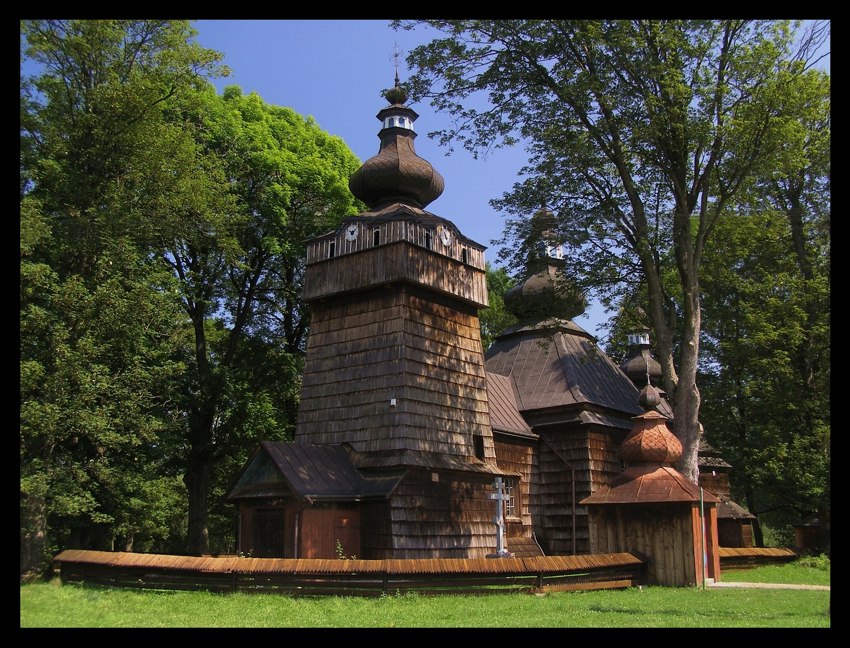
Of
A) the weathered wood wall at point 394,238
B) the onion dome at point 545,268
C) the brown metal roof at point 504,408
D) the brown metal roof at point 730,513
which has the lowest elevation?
the brown metal roof at point 730,513

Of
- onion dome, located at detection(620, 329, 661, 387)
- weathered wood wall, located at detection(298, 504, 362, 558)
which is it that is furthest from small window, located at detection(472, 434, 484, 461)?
onion dome, located at detection(620, 329, 661, 387)

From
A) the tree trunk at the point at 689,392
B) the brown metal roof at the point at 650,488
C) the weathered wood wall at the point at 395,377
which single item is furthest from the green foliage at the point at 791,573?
the weathered wood wall at the point at 395,377

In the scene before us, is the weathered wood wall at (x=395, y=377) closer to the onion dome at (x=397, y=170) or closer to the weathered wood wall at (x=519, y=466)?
the weathered wood wall at (x=519, y=466)

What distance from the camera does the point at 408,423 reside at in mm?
18922

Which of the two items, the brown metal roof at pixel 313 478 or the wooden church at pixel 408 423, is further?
the wooden church at pixel 408 423

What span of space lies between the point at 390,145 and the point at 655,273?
28.4ft

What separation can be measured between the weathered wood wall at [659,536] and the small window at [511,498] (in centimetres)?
565

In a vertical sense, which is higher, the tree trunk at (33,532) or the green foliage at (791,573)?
the tree trunk at (33,532)

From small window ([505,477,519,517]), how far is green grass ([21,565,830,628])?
8.57m

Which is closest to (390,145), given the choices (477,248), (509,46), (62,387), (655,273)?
(477,248)

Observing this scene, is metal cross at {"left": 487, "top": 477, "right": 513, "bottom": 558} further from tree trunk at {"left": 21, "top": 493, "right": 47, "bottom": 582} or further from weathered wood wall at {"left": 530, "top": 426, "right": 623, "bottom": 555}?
tree trunk at {"left": 21, "top": 493, "right": 47, "bottom": 582}

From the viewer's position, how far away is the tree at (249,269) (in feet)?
83.5

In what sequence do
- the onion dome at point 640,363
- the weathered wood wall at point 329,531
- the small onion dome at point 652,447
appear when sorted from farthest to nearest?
the onion dome at point 640,363 < the small onion dome at point 652,447 < the weathered wood wall at point 329,531
